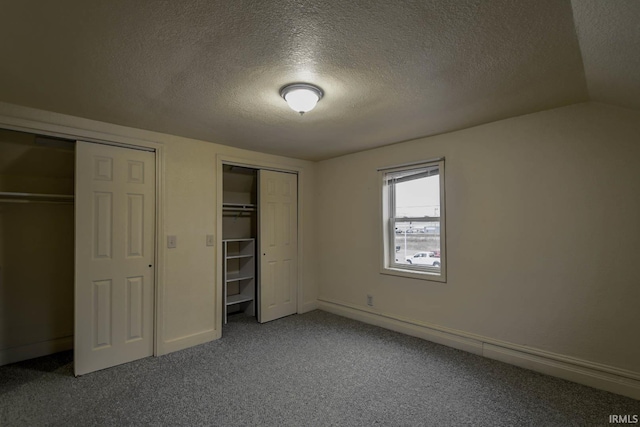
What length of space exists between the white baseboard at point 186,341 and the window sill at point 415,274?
2.12 m

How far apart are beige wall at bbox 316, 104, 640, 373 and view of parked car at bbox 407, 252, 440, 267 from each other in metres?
0.22

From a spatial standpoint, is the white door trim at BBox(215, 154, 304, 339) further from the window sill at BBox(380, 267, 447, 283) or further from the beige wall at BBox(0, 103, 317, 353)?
the window sill at BBox(380, 267, 447, 283)

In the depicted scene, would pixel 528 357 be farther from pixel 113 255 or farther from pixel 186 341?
pixel 113 255

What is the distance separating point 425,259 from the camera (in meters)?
3.35

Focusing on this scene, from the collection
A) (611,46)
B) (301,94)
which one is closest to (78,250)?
(301,94)

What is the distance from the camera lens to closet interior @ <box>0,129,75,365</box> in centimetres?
275

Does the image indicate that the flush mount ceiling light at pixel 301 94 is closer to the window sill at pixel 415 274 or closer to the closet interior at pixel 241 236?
the closet interior at pixel 241 236

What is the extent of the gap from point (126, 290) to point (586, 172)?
4.10m

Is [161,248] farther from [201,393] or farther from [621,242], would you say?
[621,242]

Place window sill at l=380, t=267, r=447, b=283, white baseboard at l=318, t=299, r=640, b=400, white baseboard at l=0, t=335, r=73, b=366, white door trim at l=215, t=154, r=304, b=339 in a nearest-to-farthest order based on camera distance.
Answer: white baseboard at l=318, t=299, r=640, b=400
white baseboard at l=0, t=335, r=73, b=366
window sill at l=380, t=267, r=447, b=283
white door trim at l=215, t=154, r=304, b=339

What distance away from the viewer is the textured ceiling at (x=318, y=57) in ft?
4.20

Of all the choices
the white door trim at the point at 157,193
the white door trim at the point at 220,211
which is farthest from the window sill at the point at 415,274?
the white door trim at the point at 157,193

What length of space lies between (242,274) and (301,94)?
2.98 m

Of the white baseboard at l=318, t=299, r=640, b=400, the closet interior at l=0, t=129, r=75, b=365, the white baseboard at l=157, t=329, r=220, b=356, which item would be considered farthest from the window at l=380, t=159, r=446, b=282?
the closet interior at l=0, t=129, r=75, b=365
